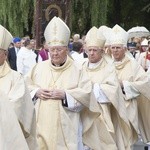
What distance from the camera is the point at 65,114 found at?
25.6 feet

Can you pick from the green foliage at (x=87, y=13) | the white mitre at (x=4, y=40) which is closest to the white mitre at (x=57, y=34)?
the white mitre at (x=4, y=40)

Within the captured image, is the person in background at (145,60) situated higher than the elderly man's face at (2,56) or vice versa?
the elderly man's face at (2,56)

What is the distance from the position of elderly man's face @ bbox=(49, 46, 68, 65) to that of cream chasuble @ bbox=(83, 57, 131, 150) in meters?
1.19

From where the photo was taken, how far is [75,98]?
7785 millimetres

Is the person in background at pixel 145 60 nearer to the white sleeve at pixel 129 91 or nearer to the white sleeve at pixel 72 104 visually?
the white sleeve at pixel 129 91

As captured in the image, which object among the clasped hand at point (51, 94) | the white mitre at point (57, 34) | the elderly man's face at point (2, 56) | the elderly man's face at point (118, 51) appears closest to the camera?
the elderly man's face at point (2, 56)

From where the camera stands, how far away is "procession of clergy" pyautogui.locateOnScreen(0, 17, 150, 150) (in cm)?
677

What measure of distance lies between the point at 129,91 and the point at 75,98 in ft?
6.94

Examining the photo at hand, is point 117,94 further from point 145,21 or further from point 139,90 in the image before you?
point 145,21

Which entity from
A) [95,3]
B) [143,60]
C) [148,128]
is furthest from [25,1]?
[148,128]

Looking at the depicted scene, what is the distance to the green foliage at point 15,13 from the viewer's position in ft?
74.8

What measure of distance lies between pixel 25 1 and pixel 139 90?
13279 millimetres

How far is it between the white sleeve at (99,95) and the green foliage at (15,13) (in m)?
13.9

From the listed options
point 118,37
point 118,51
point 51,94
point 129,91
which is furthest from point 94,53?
point 51,94
